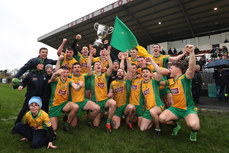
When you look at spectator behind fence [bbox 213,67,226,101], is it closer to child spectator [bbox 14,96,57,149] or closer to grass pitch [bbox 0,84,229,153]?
grass pitch [bbox 0,84,229,153]

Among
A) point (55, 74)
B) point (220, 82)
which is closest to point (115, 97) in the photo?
point (55, 74)

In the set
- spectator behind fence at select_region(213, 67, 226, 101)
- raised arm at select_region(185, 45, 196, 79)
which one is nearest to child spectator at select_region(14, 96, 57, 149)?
raised arm at select_region(185, 45, 196, 79)

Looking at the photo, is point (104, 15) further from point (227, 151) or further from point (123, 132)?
point (227, 151)

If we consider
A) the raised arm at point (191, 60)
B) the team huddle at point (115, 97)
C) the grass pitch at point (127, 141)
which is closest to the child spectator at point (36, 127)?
the team huddle at point (115, 97)

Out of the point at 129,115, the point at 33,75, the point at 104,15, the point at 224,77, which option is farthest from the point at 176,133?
the point at 104,15

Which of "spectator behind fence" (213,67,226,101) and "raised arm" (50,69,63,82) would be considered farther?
"spectator behind fence" (213,67,226,101)

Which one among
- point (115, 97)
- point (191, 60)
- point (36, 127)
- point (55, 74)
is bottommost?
point (36, 127)

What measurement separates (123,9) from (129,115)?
1295 centimetres

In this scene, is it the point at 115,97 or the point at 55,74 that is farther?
the point at 115,97

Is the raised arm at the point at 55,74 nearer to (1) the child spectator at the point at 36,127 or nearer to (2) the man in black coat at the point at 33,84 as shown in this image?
(2) the man in black coat at the point at 33,84

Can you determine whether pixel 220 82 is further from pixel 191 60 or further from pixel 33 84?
pixel 33 84

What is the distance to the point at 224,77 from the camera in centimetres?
763

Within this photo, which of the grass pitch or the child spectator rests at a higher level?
the child spectator

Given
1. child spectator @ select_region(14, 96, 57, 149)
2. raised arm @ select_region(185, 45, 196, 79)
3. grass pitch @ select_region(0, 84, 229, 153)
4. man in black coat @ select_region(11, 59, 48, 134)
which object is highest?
raised arm @ select_region(185, 45, 196, 79)
